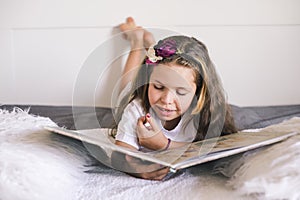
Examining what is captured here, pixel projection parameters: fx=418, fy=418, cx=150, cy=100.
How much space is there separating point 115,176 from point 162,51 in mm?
329

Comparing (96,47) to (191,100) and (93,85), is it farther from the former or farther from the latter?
(191,100)

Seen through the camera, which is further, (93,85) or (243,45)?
(243,45)

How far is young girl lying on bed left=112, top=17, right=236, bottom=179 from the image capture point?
1.02m

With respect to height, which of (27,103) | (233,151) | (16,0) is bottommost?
(27,103)

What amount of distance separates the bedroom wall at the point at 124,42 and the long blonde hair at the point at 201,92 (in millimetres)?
419

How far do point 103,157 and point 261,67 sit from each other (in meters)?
0.87

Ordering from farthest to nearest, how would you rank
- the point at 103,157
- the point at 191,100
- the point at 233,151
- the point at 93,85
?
the point at 93,85 → the point at 191,100 → the point at 103,157 → the point at 233,151

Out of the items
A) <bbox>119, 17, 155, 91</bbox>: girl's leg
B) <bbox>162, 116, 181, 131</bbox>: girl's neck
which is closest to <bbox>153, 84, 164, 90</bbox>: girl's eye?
<bbox>162, 116, 181, 131</bbox>: girl's neck

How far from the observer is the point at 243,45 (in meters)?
1.57

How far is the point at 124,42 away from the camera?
156 cm

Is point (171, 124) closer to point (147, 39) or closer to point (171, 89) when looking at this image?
point (171, 89)

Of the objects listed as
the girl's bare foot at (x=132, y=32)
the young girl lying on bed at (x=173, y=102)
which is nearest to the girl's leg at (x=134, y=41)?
the girl's bare foot at (x=132, y=32)

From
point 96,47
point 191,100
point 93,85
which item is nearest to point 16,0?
point 96,47

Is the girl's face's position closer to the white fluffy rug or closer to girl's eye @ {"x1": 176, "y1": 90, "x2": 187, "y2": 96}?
girl's eye @ {"x1": 176, "y1": 90, "x2": 187, "y2": 96}
